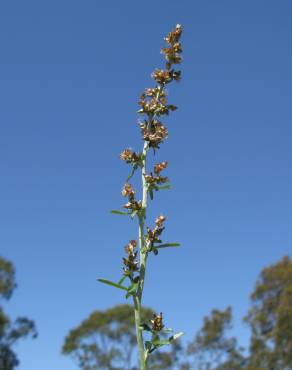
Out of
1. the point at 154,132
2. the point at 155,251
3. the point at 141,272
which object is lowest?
the point at 141,272

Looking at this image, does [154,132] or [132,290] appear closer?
[132,290]

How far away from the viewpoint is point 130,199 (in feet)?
9.55

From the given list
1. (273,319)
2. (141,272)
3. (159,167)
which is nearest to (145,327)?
(141,272)

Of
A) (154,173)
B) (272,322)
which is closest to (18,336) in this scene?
(272,322)

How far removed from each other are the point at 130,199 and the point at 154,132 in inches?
14.7

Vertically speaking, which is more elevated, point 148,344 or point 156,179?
point 156,179

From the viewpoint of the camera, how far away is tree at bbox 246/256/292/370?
30859 millimetres

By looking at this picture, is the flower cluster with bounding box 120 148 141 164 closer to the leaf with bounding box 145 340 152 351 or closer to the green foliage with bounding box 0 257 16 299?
the leaf with bounding box 145 340 152 351

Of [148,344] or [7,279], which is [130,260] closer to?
[148,344]

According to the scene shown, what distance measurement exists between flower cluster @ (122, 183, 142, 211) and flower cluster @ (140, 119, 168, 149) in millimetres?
242

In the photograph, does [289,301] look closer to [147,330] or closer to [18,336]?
[18,336]

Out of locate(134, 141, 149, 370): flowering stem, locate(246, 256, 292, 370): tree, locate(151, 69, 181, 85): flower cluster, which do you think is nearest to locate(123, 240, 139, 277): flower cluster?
locate(134, 141, 149, 370): flowering stem

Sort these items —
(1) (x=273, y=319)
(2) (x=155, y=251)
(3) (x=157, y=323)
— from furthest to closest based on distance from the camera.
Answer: (1) (x=273, y=319)
(2) (x=155, y=251)
(3) (x=157, y=323)

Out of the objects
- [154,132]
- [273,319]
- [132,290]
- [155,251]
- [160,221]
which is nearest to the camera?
[132,290]
